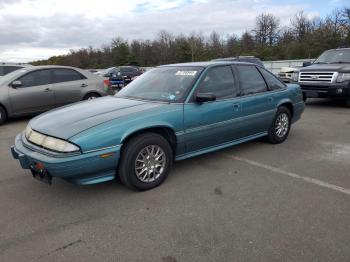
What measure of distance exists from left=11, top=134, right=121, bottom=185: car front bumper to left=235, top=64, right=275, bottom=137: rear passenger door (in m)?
2.31

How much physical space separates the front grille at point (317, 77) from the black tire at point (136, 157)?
7459 millimetres

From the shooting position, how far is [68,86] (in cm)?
926

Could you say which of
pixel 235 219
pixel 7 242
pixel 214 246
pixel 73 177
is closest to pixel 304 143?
pixel 235 219

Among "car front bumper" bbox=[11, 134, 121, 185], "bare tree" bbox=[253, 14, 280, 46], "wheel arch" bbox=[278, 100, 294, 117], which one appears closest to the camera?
"car front bumper" bbox=[11, 134, 121, 185]

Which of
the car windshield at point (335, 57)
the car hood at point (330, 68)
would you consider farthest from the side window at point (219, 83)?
the car windshield at point (335, 57)

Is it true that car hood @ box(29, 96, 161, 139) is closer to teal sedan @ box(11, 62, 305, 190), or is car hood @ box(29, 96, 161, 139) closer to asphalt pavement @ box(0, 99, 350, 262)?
teal sedan @ box(11, 62, 305, 190)

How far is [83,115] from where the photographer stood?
401 centimetres

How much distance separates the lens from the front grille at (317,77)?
9680 mm

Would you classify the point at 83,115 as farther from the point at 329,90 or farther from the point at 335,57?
the point at 335,57

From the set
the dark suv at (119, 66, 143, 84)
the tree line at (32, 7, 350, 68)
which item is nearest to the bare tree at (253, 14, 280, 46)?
the tree line at (32, 7, 350, 68)

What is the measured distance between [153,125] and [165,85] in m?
1.03

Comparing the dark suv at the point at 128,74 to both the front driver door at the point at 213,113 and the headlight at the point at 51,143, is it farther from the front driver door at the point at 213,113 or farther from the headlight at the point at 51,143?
the headlight at the point at 51,143

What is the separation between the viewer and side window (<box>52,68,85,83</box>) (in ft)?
30.3

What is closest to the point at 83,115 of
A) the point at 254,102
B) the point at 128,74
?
the point at 254,102
